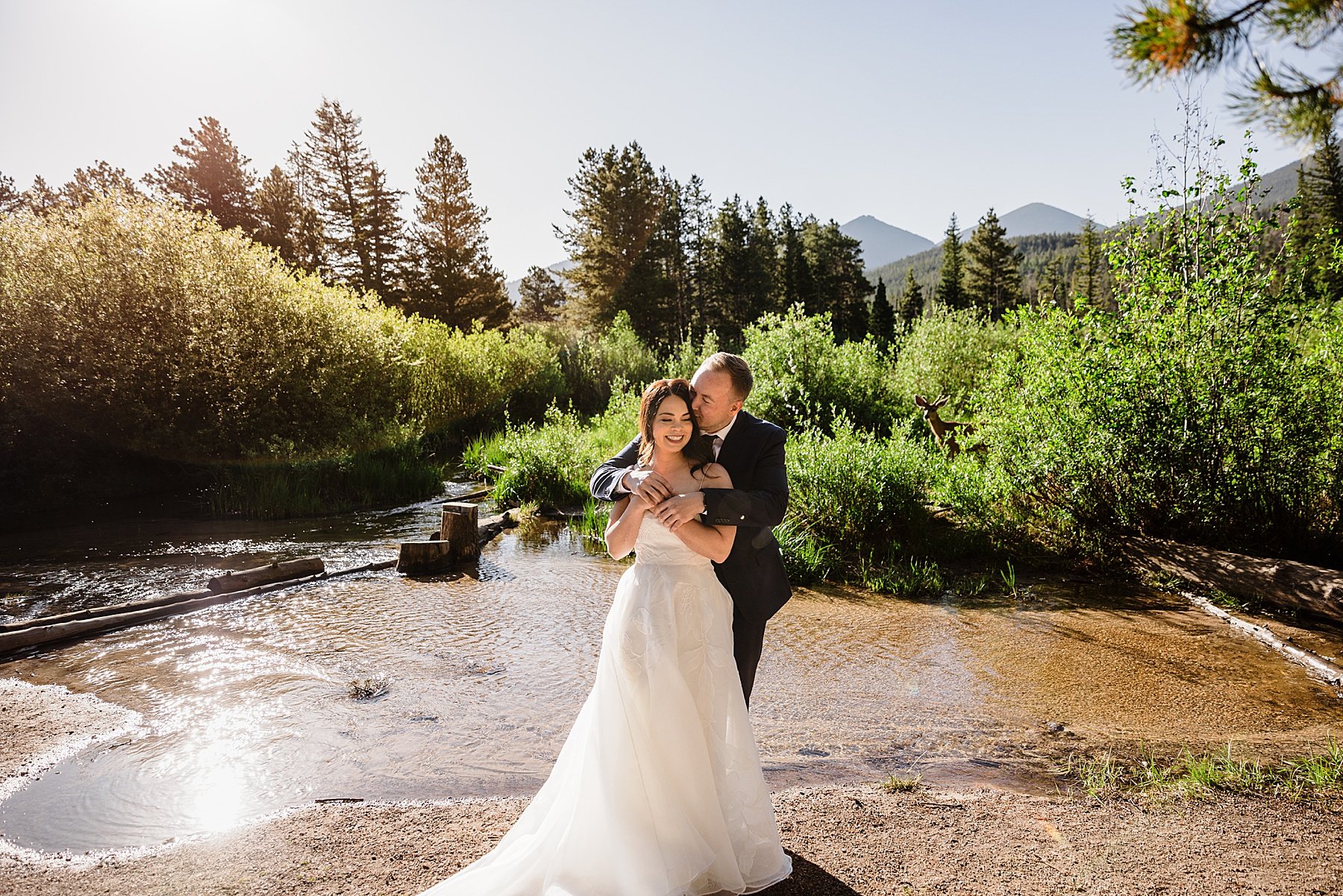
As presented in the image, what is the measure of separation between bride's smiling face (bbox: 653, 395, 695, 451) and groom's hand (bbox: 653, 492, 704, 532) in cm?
27

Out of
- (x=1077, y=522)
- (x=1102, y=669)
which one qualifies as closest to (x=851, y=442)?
(x=1077, y=522)

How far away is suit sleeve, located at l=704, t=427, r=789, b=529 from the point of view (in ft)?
9.96

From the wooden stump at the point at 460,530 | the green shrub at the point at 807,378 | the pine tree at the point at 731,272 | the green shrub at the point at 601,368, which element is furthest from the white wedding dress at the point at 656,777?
the pine tree at the point at 731,272

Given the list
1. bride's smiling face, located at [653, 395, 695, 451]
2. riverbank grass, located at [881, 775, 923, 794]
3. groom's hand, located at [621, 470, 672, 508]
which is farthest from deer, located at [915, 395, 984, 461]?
groom's hand, located at [621, 470, 672, 508]

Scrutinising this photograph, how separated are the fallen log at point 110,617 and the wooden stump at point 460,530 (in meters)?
2.11

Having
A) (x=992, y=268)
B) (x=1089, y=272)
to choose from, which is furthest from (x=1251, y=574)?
(x=1089, y=272)

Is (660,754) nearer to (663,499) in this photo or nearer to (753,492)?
(663,499)

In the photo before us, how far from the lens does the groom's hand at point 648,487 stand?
3076mm

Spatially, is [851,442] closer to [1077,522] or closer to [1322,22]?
[1077,522]

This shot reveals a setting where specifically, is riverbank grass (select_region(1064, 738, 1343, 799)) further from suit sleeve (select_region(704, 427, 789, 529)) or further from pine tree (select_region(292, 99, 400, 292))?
pine tree (select_region(292, 99, 400, 292))

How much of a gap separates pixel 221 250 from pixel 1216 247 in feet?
66.0

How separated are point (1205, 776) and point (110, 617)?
937cm

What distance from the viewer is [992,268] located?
2511 inches

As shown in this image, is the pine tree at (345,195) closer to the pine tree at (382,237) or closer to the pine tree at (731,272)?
the pine tree at (382,237)
